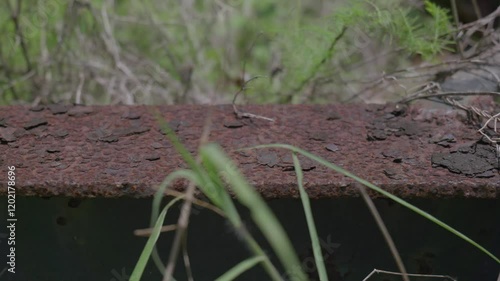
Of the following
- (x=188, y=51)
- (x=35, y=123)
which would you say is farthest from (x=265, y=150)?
(x=188, y=51)

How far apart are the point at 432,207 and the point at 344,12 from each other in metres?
0.74

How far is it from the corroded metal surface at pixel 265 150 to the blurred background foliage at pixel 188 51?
405 mm

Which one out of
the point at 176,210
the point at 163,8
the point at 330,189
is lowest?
the point at 176,210

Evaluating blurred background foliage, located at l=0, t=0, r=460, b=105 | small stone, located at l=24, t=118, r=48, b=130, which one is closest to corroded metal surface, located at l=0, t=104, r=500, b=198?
small stone, located at l=24, t=118, r=48, b=130

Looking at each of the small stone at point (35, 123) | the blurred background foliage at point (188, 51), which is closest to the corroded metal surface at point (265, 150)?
the small stone at point (35, 123)

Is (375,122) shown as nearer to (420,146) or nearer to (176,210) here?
(420,146)

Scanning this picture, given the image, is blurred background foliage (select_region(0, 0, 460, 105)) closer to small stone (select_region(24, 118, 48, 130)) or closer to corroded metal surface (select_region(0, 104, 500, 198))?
corroded metal surface (select_region(0, 104, 500, 198))

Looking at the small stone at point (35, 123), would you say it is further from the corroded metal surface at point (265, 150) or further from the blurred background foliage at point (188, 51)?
the blurred background foliage at point (188, 51)

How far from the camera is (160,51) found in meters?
2.99

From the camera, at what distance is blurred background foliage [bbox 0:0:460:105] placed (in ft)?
6.06

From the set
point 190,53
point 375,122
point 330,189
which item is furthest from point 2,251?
→ point 190,53

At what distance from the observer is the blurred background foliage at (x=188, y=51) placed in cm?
185

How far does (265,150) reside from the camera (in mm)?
1242

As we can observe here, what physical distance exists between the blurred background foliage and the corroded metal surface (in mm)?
405
